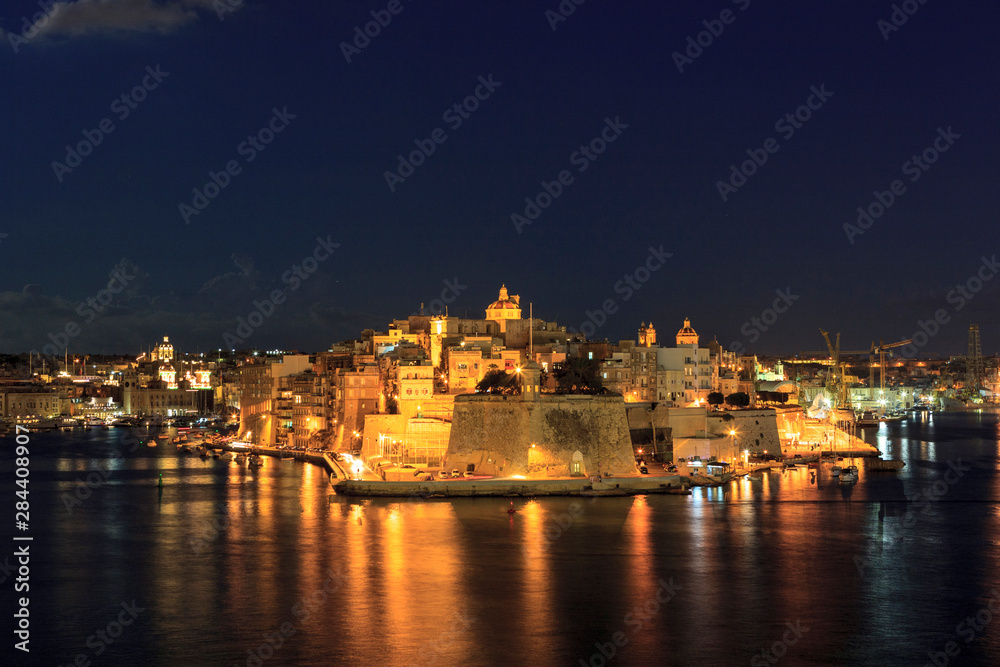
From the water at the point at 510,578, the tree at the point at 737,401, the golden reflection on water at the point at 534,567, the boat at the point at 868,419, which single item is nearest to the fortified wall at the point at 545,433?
the water at the point at 510,578

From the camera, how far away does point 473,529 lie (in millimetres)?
21141

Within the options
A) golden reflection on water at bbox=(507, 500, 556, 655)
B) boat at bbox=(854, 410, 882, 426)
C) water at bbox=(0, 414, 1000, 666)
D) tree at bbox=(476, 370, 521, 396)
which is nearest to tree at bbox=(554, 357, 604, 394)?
tree at bbox=(476, 370, 521, 396)

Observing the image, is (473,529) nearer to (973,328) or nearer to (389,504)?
(389,504)

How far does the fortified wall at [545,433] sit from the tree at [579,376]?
2.36m

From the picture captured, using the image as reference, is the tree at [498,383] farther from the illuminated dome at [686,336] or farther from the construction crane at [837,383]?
the construction crane at [837,383]

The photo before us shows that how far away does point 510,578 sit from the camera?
17.4 m

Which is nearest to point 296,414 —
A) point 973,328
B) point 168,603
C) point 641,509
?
point 641,509

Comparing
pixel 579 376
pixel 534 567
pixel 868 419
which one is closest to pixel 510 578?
pixel 534 567

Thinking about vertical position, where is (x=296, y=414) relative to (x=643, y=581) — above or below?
above

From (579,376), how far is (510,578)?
50.1ft

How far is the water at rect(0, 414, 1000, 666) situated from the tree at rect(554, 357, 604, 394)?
16.1 feet

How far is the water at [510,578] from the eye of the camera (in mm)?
13922

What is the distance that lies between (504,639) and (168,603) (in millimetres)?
5184

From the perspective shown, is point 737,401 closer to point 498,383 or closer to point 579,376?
point 579,376
